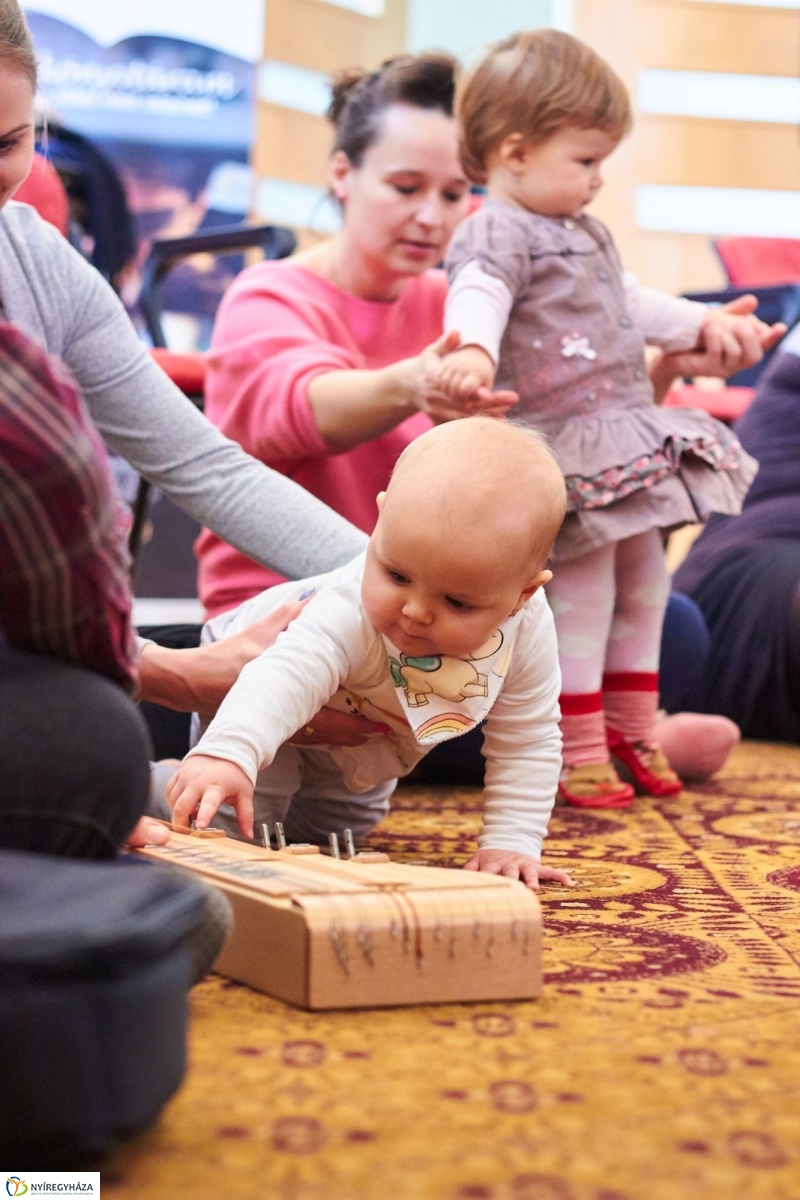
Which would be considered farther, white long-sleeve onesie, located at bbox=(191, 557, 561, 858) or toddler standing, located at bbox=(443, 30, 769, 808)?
toddler standing, located at bbox=(443, 30, 769, 808)

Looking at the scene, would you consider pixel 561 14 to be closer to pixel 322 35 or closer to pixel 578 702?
pixel 322 35

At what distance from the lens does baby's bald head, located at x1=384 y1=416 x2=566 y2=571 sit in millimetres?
995

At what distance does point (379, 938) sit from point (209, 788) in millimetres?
262

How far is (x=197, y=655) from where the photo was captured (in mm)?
1180

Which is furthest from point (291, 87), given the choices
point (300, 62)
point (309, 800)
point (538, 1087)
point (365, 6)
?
point (538, 1087)

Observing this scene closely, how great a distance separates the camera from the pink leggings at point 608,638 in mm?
1634

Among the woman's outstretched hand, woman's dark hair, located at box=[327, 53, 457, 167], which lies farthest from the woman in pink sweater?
the woman's outstretched hand

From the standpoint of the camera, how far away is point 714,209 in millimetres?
5145

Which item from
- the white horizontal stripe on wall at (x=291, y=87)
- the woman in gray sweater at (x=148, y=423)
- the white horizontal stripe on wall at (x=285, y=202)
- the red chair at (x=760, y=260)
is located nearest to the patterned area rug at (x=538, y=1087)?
the woman in gray sweater at (x=148, y=423)

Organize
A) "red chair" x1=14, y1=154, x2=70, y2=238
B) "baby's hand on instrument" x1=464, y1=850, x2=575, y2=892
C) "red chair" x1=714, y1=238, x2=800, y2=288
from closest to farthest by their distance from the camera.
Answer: "baby's hand on instrument" x1=464, y1=850, x2=575, y2=892 < "red chair" x1=14, y1=154, x2=70, y2=238 < "red chair" x1=714, y1=238, x2=800, y2=288

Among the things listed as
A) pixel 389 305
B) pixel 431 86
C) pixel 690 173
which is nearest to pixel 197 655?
pixel 389 305

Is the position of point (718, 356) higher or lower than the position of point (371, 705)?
higher

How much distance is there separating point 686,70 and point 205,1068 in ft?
16.6

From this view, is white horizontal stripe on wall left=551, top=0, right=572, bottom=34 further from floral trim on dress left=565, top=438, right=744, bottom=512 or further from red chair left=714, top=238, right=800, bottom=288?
floral trim on dress left=565, top=438, right=744, bottom=512
